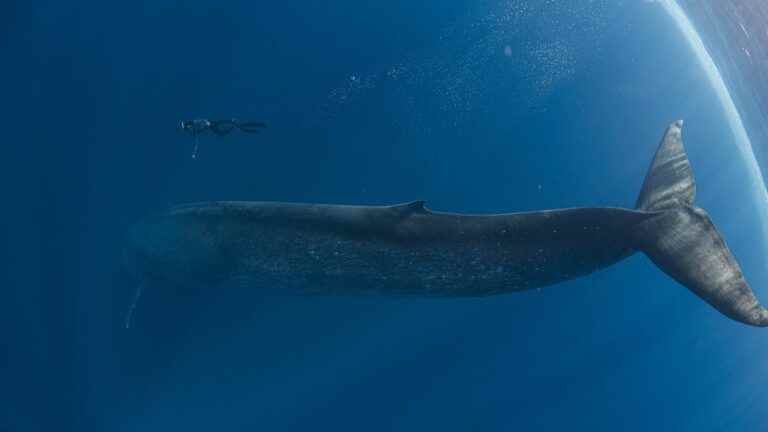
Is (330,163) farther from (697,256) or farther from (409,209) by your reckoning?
(697,256)

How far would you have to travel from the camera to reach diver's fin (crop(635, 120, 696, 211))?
6.35 m

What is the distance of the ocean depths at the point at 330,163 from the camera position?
10984mm

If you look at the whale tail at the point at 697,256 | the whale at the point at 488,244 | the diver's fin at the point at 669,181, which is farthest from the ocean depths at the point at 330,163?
the whale tail at the point at 697,256

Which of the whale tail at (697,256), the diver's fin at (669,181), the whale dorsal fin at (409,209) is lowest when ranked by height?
the whale tail at (697,256)

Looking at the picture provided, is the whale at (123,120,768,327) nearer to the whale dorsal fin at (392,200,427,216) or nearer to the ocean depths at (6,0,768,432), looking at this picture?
the whale dorsal fin at (392,200,427,216)

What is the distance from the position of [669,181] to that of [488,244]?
2.72 meters

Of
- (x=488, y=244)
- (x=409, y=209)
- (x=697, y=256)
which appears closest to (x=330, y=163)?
(x=409, y=209)

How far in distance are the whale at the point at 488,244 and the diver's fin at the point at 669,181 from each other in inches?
0.6

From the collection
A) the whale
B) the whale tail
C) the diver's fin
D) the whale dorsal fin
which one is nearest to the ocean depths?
the whale

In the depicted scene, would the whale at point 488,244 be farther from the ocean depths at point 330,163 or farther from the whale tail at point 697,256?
the ocean depths at point 330,163

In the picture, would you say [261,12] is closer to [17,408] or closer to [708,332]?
[17,408]

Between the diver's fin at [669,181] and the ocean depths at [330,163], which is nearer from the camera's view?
the diver's fin at [669,181]

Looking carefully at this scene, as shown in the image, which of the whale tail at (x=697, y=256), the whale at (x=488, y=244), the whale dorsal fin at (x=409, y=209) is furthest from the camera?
the whale dorsal fin at (x=409, y=209)

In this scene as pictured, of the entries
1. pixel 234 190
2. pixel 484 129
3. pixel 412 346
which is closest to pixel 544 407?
pixel 412 346
